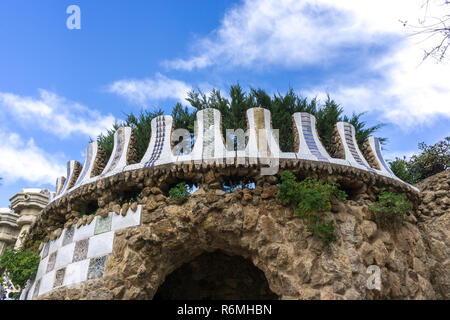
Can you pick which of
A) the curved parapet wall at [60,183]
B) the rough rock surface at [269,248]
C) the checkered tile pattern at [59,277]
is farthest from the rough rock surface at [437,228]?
the curved parapet wall at [60,183]

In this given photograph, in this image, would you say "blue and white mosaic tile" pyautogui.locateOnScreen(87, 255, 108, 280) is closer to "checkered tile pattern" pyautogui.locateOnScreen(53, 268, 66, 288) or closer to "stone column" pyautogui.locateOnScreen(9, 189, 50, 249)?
"checkered tile pattern" pyautogui.locateOnScreen(53, 268, 66, 288)

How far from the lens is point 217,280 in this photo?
417 inches

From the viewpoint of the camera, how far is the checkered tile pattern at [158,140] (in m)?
8.33

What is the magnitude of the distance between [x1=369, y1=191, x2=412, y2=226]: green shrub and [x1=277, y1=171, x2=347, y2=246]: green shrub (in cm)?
74

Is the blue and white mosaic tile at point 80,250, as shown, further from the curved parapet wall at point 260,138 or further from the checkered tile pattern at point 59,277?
the curved parapet wall at point 260,138

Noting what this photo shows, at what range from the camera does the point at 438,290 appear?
8.30 m

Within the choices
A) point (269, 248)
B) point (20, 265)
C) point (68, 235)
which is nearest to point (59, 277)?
point (68, 235)

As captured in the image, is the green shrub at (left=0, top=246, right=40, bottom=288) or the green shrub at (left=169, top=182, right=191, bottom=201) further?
the green shrub at (left=0, top=246, right=40, bottom=288)

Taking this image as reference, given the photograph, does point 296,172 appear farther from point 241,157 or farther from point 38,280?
point 38,280

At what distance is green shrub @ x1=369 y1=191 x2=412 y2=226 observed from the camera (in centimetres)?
789

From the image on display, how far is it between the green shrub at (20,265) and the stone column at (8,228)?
5545 millimetres

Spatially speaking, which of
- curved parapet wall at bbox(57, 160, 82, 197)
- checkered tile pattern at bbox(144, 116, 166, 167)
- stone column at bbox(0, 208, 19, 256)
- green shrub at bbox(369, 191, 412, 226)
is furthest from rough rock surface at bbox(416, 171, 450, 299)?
stone column at bbox(0, 208, 19, 256)

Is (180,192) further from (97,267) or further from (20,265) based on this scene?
(20,265)

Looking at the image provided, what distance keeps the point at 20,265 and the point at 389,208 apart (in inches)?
292
